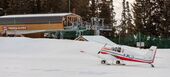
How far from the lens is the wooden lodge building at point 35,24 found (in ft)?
297

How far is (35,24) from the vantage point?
302 ft

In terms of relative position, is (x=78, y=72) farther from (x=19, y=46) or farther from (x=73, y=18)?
(x=73, y=18)

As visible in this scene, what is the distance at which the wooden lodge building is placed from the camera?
297 feet

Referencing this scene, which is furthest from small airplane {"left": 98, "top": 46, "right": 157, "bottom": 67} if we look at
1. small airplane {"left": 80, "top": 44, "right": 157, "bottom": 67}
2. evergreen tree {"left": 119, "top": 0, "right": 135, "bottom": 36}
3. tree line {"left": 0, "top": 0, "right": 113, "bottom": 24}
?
evergreen tree {"left": 119, "top": 0, "right": 135, "bottom": 36}

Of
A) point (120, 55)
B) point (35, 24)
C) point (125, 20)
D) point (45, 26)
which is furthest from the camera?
point (125, 20)

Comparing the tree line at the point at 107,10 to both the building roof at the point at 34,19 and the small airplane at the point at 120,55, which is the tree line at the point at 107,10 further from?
the small airplane at the point at 120,55

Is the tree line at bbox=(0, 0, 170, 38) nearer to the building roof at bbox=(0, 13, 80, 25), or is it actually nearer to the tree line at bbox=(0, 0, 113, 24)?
the tree line at bbox=(0, 0, 113, 24)

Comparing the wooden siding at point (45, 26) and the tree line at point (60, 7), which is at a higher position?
the tree line at point (60, 7)

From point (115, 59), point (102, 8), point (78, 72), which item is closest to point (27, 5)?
point (102, 8)

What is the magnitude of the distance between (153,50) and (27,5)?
74.7 m

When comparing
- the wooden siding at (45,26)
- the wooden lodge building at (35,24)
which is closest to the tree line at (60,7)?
the wooden lodge building at (35,24)

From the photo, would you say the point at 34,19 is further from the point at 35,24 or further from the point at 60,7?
the point at 60,7

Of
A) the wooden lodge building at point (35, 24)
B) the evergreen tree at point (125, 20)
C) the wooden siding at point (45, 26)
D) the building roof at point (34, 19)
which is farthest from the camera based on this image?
the evergreen tree at point (125, 20)

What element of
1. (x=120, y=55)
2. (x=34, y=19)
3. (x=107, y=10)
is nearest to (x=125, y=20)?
(x=107, y=10)
